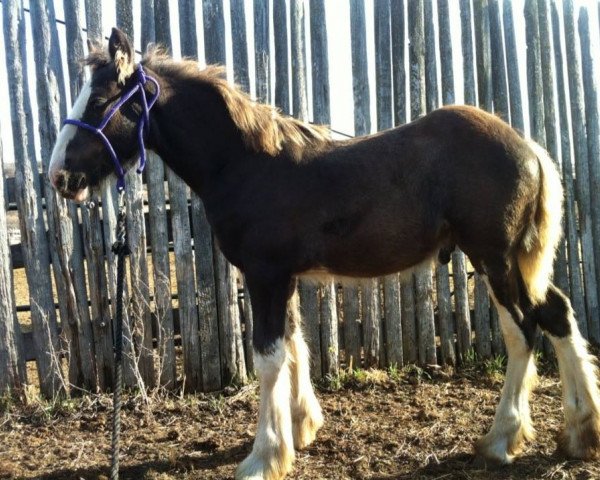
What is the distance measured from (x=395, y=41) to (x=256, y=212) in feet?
8.87

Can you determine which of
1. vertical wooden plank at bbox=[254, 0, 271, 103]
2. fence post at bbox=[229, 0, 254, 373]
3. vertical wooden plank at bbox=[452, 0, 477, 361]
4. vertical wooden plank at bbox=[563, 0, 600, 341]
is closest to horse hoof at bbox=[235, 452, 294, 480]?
fence post at bbox=[229, 0, 254, 373]

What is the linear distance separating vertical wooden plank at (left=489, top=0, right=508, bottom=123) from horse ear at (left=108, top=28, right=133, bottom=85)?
11.8ft

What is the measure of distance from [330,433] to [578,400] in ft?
5.57

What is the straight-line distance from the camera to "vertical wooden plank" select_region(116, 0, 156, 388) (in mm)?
4926

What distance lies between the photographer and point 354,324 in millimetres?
5395

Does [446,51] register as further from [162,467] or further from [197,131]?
[162,467]

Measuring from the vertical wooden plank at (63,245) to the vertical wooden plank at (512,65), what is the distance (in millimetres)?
3987

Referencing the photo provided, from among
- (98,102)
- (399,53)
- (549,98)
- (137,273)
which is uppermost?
(399,53)

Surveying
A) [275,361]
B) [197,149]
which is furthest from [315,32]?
[275,361]

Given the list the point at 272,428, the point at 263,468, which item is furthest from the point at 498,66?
the point at 263,468

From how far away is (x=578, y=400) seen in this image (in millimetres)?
3740

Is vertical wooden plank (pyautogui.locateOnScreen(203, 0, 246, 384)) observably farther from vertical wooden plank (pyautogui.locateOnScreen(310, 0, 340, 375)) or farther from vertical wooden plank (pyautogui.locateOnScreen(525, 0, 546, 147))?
vertical wooden plank (pyautogui.locateOnScreen(525, 0, 546, 147))

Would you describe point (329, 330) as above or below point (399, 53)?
below

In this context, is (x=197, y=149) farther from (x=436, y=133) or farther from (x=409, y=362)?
(x=409, y=362)
